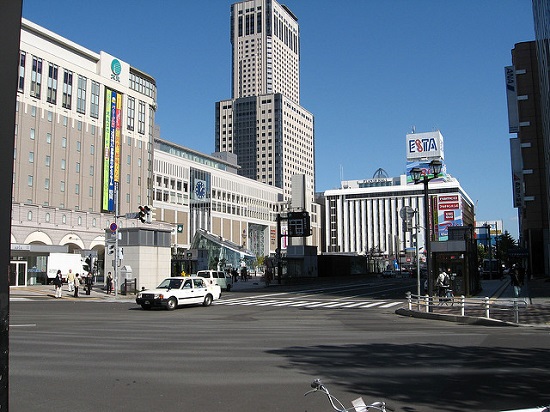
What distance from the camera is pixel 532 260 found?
241 feet

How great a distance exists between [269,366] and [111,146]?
71331 millimetres

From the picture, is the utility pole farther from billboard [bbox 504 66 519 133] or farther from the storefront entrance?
billboard [bbox 504 66 519 133]

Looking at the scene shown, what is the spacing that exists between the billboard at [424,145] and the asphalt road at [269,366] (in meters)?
89.6

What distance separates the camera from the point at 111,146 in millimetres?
76625

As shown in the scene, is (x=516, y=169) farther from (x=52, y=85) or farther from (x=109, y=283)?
(x=52, y=85)

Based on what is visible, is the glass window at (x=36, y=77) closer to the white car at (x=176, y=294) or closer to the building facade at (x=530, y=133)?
the white car at (x=176, y=294)

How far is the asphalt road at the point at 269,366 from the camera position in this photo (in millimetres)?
7727

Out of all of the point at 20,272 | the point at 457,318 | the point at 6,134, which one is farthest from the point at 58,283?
the point at 6,134

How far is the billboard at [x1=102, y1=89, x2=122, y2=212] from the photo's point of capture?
74.9 m

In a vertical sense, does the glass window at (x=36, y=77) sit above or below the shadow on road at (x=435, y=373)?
above

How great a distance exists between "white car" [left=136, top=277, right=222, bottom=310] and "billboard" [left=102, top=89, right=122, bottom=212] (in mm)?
49418

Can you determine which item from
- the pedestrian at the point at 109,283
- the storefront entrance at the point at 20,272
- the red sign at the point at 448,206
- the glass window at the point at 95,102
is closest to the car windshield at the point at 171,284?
the pedestrian at the point at 109,283

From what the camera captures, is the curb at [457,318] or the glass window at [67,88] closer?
the curb at [457,318]

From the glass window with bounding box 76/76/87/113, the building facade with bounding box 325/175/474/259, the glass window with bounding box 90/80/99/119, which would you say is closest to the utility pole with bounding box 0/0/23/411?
the glass window with bounding box 76/76/87/113
